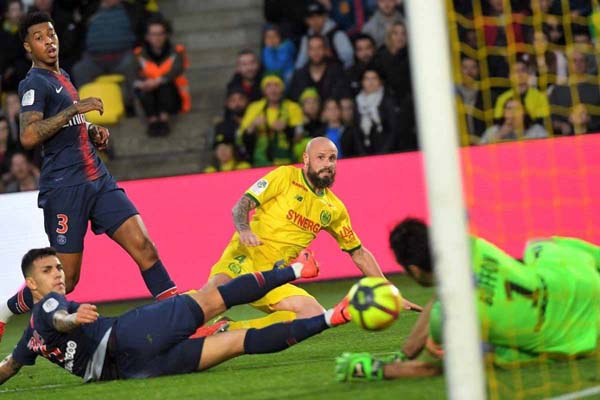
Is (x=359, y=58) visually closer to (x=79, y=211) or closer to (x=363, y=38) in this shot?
(x=363, y=38)

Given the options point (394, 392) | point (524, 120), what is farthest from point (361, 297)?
point (524, 120)

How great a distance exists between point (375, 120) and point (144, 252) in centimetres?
549

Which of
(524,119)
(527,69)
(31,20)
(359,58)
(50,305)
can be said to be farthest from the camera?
(359,58)

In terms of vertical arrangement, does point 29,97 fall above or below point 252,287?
above

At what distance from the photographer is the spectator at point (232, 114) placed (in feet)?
45.4

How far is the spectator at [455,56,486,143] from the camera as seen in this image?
11570mm

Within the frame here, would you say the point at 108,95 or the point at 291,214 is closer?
the point at 291,214

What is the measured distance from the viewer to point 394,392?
5.99 metres

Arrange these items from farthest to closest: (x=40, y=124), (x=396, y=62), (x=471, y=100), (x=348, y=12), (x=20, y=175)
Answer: (x=348, y=12), (x=396, y=62), (x=20, y=175), (x=471, y=100), (x=40, y=124)

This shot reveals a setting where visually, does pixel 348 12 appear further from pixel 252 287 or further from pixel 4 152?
pixel 252 287

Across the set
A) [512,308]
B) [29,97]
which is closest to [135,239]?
[29,97]

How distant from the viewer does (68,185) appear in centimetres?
806

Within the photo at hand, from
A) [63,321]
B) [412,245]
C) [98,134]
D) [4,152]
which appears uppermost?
[4,152]

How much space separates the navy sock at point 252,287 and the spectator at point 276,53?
25.2 feet
